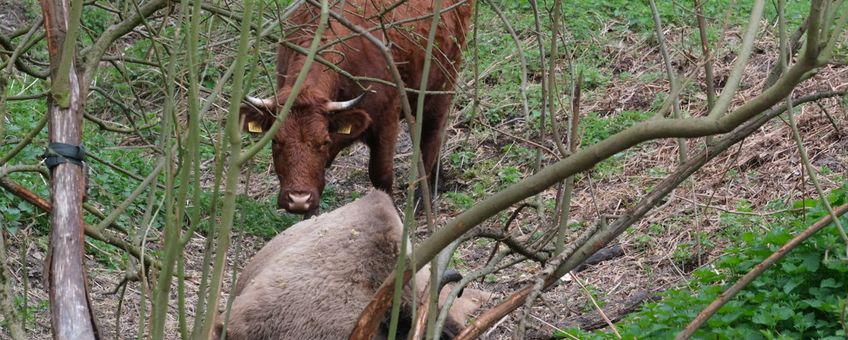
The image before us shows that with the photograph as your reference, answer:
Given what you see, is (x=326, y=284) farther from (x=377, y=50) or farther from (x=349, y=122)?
(x=377, y=50)

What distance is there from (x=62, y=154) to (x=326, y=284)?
134 centimetres

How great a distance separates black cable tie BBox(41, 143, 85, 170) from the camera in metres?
3.88

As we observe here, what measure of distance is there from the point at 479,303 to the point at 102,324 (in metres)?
2.53

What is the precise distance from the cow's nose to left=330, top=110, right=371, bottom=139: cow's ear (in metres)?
0.56

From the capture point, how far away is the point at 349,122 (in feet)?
28.5

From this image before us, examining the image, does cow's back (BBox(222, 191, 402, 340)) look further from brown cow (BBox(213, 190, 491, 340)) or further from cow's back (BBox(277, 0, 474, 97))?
cow's back (BBox(277, 0, 474, 97))

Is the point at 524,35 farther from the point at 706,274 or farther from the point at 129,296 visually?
the point at 706,274

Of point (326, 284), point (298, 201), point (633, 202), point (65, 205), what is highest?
point (65, 205)

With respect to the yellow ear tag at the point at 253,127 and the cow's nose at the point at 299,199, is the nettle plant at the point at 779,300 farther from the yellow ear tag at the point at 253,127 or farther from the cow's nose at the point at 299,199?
the yellow ear tag at the point at 253,127

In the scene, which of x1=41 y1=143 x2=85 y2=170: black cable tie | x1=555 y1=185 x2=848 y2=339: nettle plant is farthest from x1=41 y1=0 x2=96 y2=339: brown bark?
x1=555 y1=185 x2=848 y2=339: nettle plant

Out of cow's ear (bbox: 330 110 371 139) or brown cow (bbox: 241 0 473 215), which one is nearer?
brown cow (bbox: 241 0 473 215)

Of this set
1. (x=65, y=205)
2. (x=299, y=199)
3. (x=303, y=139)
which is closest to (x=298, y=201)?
(x=299, y=199)

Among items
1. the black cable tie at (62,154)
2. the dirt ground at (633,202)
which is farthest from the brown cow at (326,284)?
the dirt ground at (633,202)

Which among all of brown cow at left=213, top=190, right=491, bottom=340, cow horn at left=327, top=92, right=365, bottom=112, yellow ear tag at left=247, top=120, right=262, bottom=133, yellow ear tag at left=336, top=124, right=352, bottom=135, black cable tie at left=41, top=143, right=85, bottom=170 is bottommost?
brown cow at left=213, top=190, right=491, bottom=340
